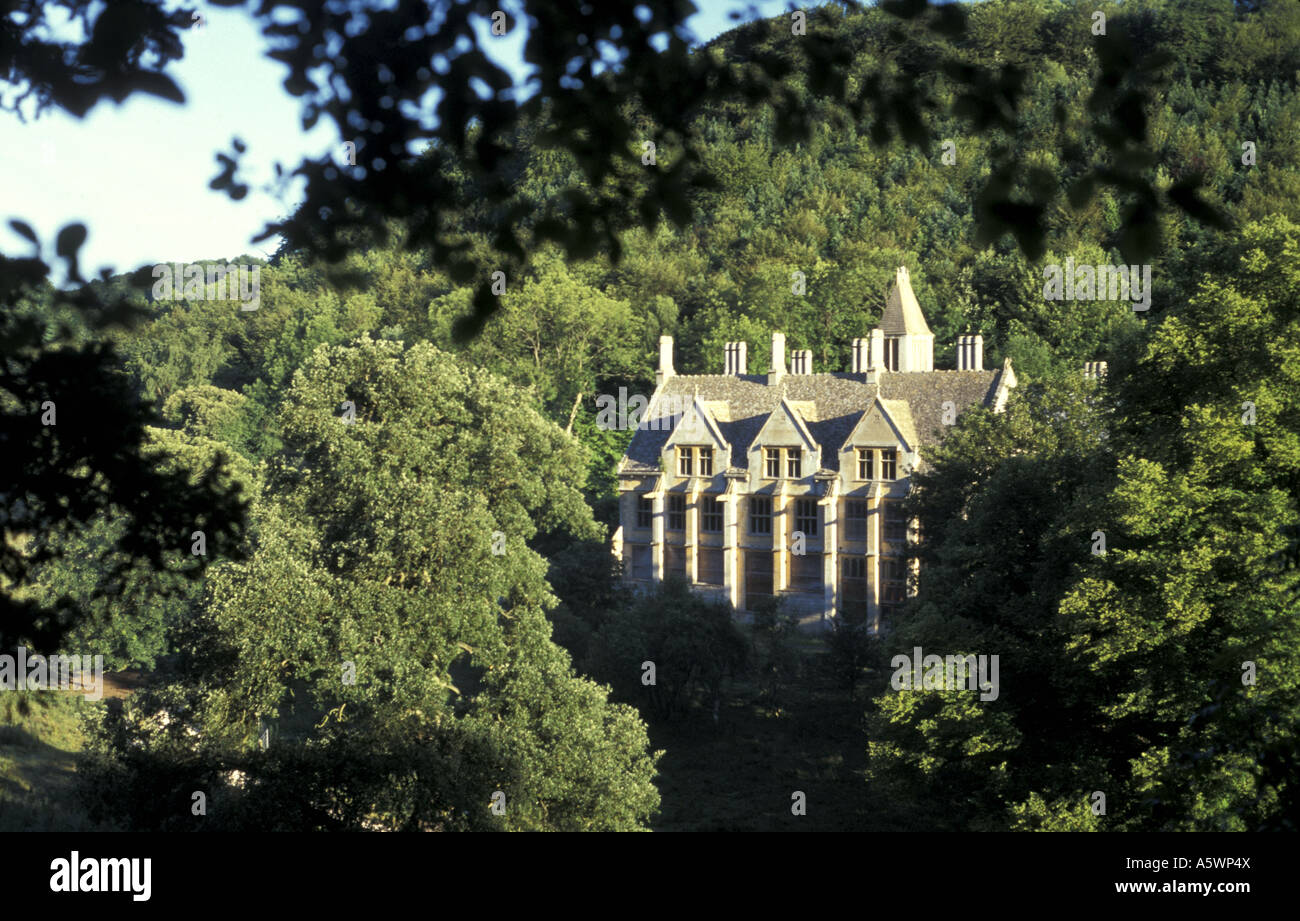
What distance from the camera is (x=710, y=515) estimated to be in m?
61.1

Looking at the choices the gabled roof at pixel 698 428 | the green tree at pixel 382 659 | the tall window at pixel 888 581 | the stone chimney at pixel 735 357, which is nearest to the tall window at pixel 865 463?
the tall window at pixel 888 581

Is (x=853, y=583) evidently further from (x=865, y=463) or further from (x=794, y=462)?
(x=794, y=462)

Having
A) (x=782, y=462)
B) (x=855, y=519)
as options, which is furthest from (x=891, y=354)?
(x=855, y=519)

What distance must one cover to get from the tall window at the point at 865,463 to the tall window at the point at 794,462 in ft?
10.3

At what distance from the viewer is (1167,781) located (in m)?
20.9

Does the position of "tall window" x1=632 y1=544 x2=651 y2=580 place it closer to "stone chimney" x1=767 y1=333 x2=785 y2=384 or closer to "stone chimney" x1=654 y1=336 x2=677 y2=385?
"stone chimney" x1=654 y1=336 x2=677 y2=385

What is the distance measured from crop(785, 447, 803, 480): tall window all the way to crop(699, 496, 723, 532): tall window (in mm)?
4005

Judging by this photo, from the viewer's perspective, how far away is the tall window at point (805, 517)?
58.3 metres

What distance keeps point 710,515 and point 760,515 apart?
2.63 meters

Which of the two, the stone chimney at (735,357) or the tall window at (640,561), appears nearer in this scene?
the tall window at (640,561)

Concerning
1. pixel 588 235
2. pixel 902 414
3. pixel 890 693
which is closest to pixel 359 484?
pixel 890 693

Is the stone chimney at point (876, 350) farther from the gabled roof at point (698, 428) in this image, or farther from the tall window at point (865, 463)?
the gabled roof at point (698, 428)

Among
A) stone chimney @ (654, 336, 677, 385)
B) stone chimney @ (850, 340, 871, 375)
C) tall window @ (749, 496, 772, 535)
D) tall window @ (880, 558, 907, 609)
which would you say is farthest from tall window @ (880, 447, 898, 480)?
stone chimney @ (654, 336, 677, 385)
